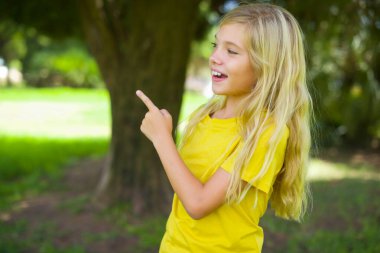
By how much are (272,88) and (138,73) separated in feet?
11.0

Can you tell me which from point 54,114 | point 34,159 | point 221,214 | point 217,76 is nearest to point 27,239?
point 221,214

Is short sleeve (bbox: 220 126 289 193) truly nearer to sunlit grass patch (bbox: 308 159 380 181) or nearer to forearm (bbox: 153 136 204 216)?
forearm (bbox: 153 136 204 216)

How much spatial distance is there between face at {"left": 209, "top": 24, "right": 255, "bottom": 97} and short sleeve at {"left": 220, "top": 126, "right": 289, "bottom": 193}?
185mm

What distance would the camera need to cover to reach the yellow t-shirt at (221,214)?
5.16 feet

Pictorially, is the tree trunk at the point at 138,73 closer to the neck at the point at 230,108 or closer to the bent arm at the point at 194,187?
the neck at the point at 230,108

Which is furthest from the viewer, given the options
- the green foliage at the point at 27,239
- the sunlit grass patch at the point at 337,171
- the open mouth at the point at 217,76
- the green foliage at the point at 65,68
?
the green foliage at the point at 65,68

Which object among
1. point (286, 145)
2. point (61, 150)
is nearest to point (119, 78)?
point (286, 145)

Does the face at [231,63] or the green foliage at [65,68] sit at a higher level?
the face at [231,63]

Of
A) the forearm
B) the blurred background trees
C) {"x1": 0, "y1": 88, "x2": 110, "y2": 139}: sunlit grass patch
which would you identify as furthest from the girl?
{"x1": 0, "y1": 88, "x2": 110, "y2": 139}: sunlit grass patch

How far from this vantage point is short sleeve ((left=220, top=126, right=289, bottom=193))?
4.91ft

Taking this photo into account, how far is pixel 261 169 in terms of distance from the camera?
1.50 metres

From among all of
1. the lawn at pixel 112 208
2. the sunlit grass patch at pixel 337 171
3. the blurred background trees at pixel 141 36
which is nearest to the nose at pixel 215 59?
the blurred background trees at pixel 141 36

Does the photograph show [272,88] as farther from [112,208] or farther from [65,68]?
[65,68]

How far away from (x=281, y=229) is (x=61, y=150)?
5493 mm
